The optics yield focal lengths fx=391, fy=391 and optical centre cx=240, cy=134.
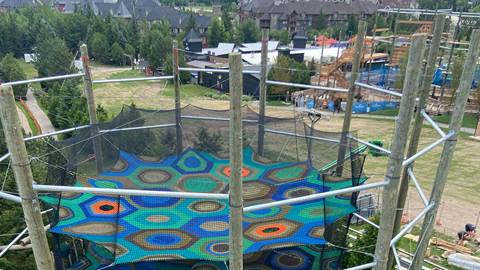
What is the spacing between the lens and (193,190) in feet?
31.5

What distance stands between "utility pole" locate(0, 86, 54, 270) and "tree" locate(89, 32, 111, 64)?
151 feet

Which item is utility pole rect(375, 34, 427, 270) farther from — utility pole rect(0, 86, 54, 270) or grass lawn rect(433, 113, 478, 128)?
grass lawn rect(433, 113, 478, 128)

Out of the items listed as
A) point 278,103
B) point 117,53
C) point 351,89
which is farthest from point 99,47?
point 351,89

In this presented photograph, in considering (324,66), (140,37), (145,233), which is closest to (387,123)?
(324,66)

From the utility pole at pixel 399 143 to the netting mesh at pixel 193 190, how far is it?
→ 1421 millimetres

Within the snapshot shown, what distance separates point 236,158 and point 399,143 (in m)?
2.16

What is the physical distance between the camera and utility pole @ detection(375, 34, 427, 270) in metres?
4.62

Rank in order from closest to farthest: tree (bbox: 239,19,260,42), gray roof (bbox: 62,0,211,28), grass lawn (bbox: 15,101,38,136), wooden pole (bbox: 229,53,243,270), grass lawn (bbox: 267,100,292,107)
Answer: wooden pole (bbox: 229,53,243,270) → grass lawn (bbox: 15,101,38,136) → grass lawn (bbox: 267,100,292,107) → tree (bbox: 239,19,260,42) → gray roof (bbox: 62,0,211,28)

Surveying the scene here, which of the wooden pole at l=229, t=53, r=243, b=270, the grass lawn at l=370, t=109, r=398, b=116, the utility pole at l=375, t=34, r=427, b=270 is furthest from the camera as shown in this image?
the grass lawn at l=370, t=109, r=398, b=116

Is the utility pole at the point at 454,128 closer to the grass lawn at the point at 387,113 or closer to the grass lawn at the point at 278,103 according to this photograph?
the grass lawn at the point at 387,113

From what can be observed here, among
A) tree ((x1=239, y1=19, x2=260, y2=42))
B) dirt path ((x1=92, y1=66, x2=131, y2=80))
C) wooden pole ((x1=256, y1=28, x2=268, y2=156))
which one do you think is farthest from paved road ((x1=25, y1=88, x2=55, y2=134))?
tree ((x1=239, y1=19, x2=260, y2=42))

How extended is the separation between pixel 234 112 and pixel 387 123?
26.7 meters

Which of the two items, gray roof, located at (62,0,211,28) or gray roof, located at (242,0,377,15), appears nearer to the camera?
gray roof, located at (62,0,211,28)

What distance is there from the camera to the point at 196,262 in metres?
7.58
